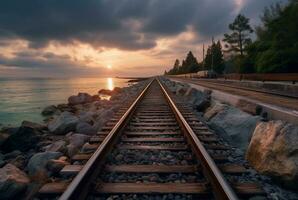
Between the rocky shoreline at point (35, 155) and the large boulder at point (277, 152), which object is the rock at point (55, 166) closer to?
the rocky shoreline at point (35, 155)

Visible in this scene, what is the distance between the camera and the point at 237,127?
7.52m

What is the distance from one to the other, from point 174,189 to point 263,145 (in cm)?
218

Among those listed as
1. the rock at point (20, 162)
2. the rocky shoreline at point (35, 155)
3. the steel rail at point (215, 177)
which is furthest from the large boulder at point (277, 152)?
the rock at point (20, 162)

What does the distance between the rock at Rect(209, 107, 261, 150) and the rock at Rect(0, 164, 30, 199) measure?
4.59 metres

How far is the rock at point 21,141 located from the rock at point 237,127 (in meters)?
5.77

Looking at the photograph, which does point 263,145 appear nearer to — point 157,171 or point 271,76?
point 157,171

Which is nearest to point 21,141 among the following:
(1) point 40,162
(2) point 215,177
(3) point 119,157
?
(1) point 40,162

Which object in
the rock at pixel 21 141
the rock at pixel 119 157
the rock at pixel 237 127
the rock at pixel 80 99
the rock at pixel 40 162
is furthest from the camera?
the rock at pixel 80 99

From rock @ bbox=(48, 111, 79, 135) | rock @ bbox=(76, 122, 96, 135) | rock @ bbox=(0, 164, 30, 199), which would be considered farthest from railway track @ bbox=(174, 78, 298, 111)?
rock @ bbox=(0, 164, 30, 199)

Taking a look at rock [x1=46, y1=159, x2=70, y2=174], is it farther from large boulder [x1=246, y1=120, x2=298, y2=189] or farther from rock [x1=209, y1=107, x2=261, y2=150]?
rock [x1=209, y1=107, x2=261, y2=150]

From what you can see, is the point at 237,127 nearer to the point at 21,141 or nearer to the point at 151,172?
the point at 151,172

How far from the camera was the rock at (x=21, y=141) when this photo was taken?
906 cm

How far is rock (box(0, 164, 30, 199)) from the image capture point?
164 inches

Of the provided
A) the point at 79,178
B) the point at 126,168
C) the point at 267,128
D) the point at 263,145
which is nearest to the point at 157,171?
the point at 126,168
